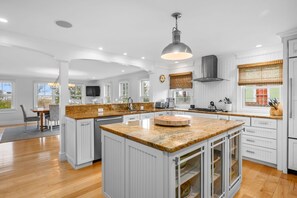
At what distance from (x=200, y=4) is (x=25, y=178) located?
357 centimetres

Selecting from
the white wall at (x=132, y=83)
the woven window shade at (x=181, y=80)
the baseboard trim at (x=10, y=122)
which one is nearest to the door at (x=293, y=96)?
the woven window shade at (x=181, y=80)

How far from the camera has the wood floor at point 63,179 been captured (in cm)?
215

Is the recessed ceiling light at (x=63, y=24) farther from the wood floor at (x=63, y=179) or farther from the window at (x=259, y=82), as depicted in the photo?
the window at (x=259, y=82)

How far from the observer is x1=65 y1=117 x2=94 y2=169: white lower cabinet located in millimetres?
2836

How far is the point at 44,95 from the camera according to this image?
8508mm

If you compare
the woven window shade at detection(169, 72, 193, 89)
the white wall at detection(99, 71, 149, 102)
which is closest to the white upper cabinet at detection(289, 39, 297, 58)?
the woven window shade at detection(169, 72, 193, 89)

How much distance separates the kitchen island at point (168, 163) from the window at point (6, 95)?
8.20 m

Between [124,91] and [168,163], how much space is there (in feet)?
23.6

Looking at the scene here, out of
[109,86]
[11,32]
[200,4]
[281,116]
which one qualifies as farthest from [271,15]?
[109,86]

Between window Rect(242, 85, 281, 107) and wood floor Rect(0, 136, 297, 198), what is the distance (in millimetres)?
1385

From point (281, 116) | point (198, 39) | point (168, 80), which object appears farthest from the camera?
point (168, 80)

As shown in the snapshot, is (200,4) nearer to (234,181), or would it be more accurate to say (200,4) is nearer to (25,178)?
(234,181)

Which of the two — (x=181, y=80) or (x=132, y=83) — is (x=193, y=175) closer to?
(x=181, y=80)

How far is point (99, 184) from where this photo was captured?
238 cm
